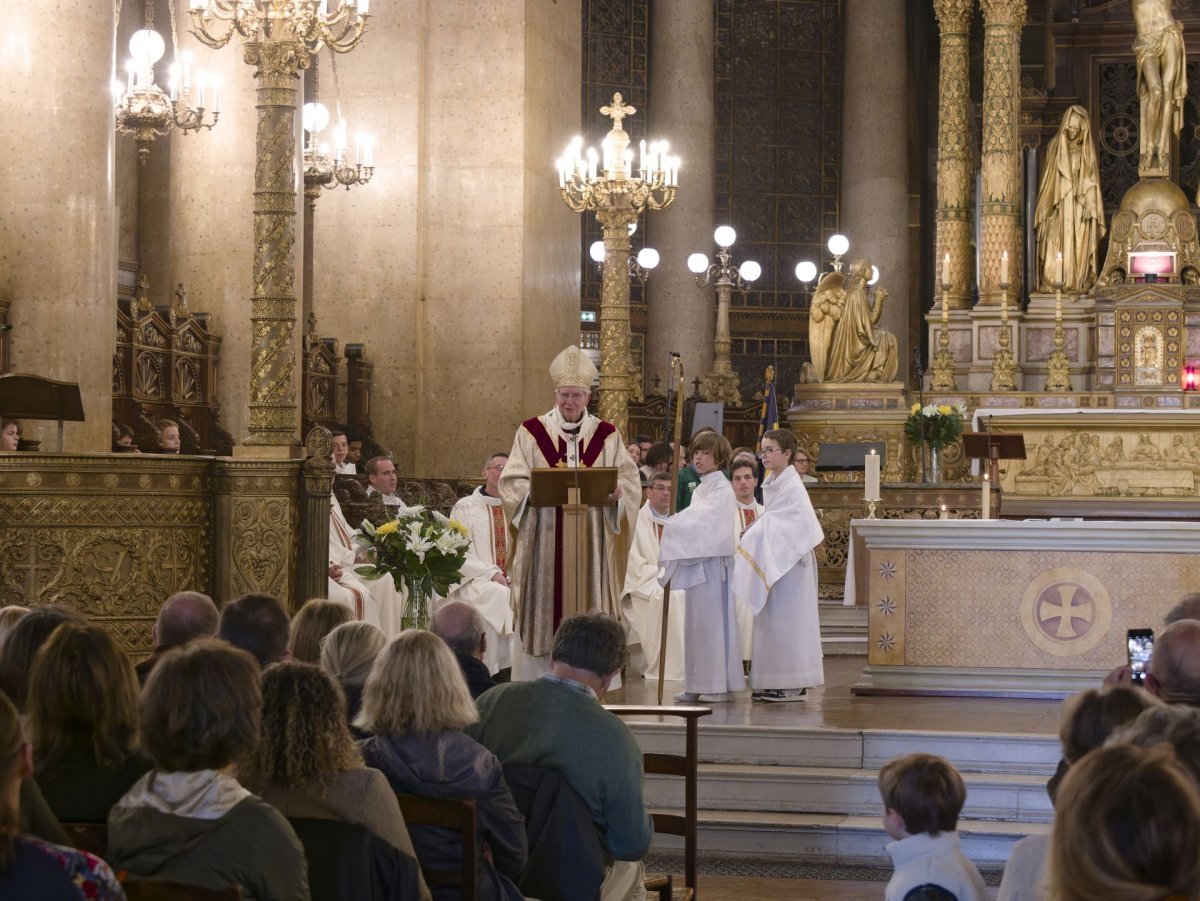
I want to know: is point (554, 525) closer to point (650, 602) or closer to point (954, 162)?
point (650, 602)

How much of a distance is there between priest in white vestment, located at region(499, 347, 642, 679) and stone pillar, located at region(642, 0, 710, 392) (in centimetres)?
1388

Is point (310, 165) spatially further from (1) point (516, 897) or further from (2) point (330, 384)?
(1) point (516, 897)

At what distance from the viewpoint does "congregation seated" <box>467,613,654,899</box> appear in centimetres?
534

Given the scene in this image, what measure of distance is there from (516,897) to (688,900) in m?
1.67

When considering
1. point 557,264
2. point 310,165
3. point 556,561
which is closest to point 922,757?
point 556,561

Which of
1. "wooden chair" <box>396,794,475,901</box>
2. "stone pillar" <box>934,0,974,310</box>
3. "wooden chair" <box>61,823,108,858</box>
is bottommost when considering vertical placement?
"wooden chair" <box>396,794,475,901</box>

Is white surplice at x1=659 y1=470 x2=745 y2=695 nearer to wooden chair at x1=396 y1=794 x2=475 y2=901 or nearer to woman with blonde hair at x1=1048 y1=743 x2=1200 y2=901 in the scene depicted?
wooden chair at x1=396 y1=794 x2=475 y2=901

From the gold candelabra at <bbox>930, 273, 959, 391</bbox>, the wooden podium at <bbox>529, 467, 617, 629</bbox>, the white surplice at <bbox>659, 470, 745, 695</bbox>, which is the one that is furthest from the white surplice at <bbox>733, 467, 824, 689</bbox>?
the gold candelabra at <bbox>930, 273, 959, 391</bbox>

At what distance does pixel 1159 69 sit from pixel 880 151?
4.49 metres

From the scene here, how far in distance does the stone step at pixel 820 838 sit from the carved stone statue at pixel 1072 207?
52.3 feet

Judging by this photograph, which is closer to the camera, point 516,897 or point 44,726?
point 44,726

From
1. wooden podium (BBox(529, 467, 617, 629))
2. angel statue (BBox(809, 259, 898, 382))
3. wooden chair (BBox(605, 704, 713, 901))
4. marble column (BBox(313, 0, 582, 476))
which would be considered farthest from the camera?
angel statue (BBox(809, 259, 898, 382))

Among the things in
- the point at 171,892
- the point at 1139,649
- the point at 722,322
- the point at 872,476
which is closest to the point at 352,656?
the point at 171,892

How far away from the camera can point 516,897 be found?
5055mm
